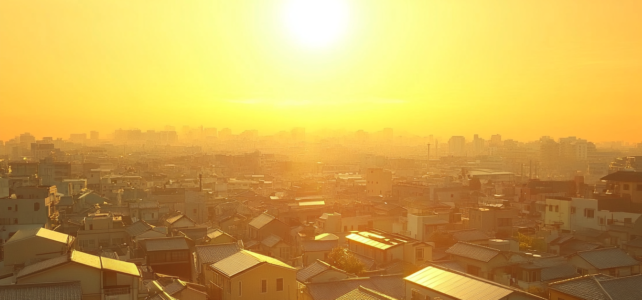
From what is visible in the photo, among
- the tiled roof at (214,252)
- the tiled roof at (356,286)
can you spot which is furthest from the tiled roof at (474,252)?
the tiled roof at (214,252)

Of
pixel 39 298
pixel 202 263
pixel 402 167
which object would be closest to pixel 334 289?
pixel 202 263

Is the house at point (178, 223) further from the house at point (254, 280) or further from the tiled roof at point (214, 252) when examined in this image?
→ the house at point (254, 280)

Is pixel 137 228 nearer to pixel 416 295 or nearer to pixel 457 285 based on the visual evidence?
pixel 416 295

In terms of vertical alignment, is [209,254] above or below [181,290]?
above

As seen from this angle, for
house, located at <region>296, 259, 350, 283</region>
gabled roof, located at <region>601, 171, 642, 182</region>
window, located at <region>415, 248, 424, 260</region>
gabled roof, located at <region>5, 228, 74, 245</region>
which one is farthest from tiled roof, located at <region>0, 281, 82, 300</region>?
gabled roof, located at <region>601, 171, 642, 182</region>

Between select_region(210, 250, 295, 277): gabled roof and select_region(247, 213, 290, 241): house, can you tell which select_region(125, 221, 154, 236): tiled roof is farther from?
select_region(210, 250, 295, 277): gabled roof

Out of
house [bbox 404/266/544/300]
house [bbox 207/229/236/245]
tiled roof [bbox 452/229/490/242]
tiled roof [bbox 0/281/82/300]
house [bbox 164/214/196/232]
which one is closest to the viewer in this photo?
tiled roof [bbox 0/281/82/300]

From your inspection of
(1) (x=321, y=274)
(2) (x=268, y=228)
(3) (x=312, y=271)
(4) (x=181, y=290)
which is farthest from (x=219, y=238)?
(4) (x=181, y=290)

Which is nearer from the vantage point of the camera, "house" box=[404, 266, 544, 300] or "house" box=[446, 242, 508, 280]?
"house" box=[404, 266, 544, 300]
